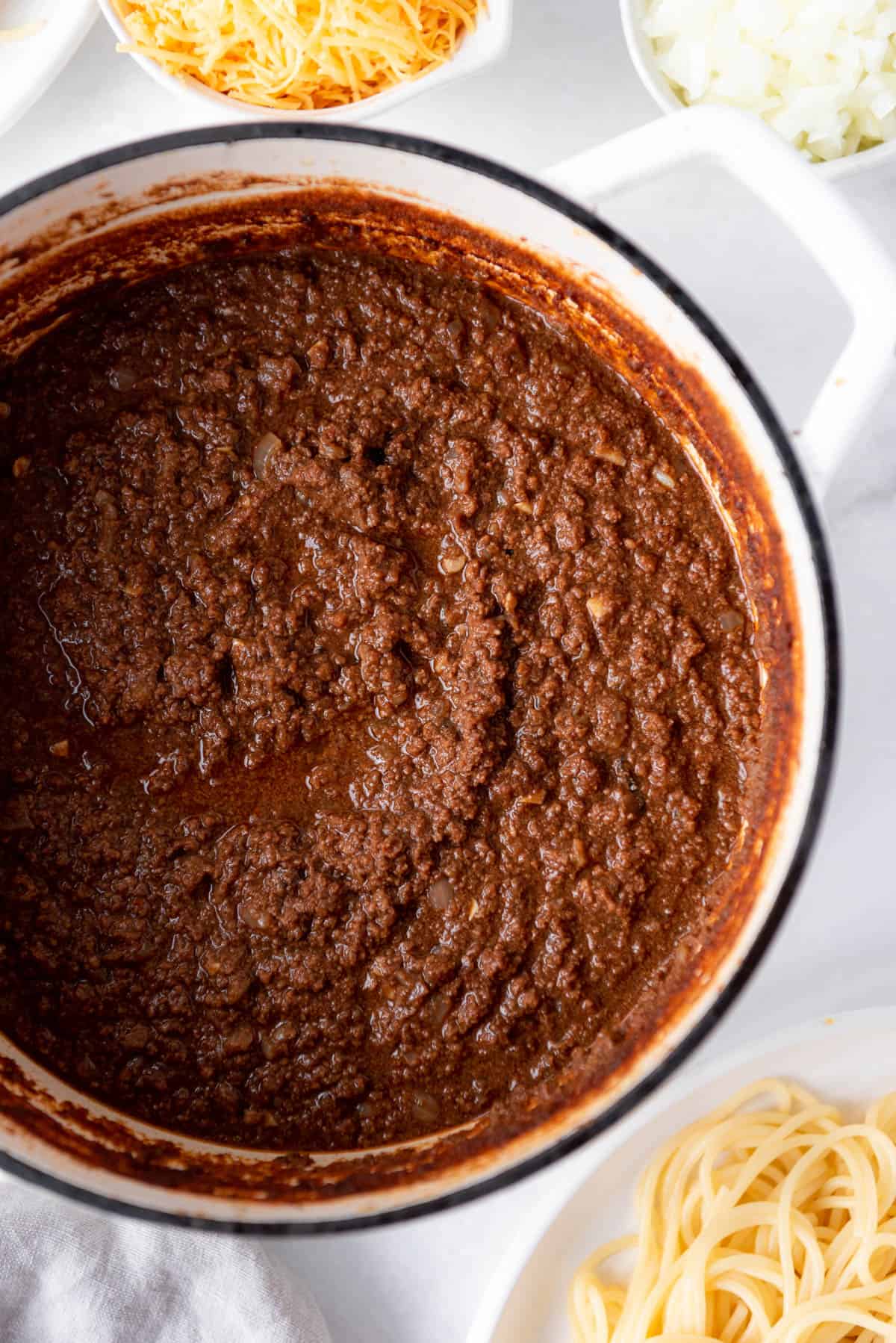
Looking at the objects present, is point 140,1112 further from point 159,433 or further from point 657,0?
point 657,0

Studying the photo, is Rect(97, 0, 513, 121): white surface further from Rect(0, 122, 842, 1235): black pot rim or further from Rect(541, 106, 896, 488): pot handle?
Rect(541, 106, 896, 488): pot handle

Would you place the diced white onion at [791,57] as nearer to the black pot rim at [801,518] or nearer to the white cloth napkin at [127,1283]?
the black pot rim at [801,518]

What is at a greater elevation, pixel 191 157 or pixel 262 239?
pixel 191 157

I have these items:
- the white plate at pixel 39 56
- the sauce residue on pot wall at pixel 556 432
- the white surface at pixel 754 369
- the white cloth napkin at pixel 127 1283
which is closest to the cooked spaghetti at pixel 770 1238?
the white surface at pixel 754 369

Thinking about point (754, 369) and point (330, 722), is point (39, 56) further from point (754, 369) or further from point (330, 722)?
point (754, 369)

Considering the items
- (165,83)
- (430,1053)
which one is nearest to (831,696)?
(430,1053)

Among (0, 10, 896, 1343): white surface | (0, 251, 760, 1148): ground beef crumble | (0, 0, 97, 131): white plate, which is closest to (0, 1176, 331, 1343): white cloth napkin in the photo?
(0, 10, 896, 1343): white surface

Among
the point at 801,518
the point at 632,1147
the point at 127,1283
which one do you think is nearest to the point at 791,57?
the point at 801,518
